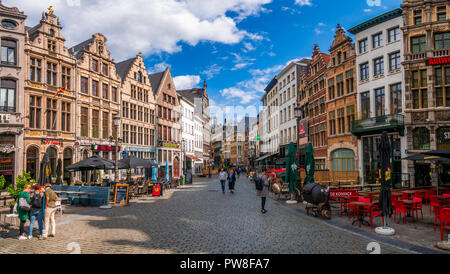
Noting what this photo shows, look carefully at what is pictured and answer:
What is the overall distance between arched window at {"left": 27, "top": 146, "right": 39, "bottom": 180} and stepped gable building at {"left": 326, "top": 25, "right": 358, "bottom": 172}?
27.6 metres

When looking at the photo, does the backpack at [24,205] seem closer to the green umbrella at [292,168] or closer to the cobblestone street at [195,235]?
the cobblestone street at [195,235]

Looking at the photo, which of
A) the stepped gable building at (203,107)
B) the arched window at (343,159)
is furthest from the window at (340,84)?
the stepped gable building at (203,107)

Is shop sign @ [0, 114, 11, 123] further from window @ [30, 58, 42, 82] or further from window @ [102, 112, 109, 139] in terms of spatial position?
window @ [102, 112, 109, 139]

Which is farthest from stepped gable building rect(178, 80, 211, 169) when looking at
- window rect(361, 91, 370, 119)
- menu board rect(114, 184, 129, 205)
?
menu board rect(114, 184, 129, 205)

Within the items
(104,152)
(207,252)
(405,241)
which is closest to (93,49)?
(104,152)

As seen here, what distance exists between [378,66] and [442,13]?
19.5ft

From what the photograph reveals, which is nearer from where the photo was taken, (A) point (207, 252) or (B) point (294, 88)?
(A) point (207, 252)

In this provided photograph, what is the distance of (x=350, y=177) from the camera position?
2200cm

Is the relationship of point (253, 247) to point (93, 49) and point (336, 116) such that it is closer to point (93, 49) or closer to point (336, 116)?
point (336, 116)

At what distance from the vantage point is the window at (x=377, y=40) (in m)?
26.4

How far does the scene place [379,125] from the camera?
24953mm

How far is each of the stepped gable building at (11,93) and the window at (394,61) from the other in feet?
96.8

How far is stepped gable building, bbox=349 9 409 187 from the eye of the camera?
2391cm
